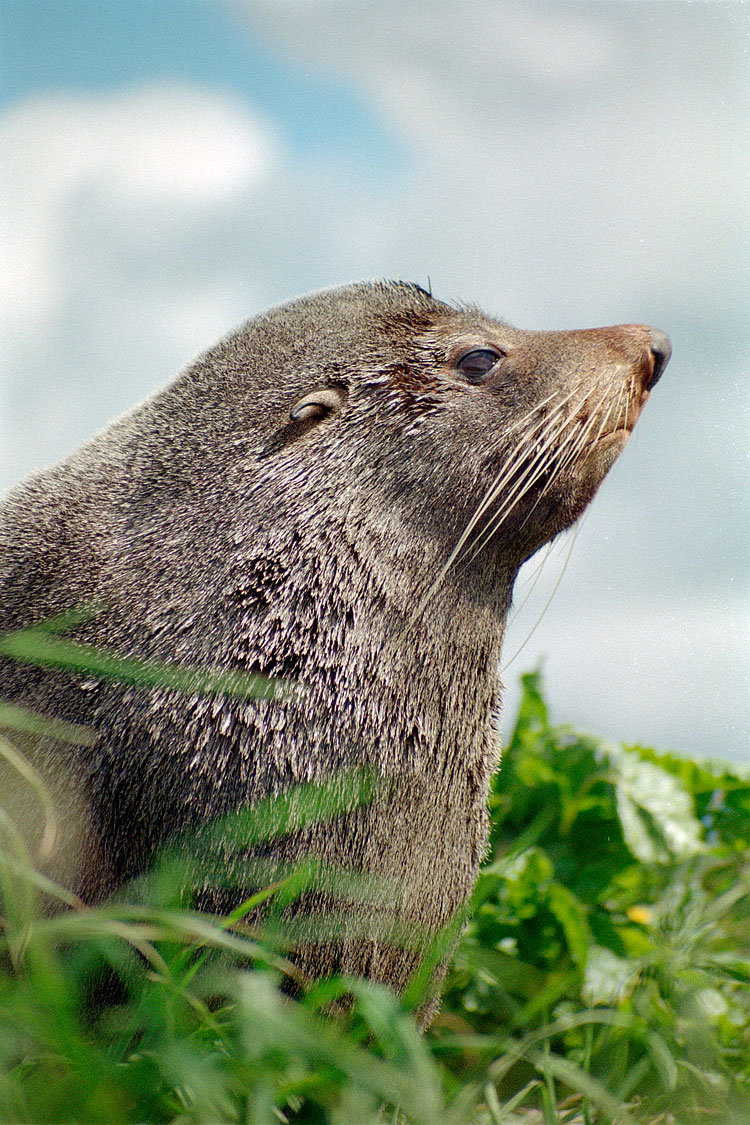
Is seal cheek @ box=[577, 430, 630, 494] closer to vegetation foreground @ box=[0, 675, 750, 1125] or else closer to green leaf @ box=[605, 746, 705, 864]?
vegetation foreground @ box=[0, 675, 750, 1125]

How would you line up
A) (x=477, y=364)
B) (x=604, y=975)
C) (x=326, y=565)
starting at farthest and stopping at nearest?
(x=604, y=975) → (x=477, y=364) → (x=326, y=565)

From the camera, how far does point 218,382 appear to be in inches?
125

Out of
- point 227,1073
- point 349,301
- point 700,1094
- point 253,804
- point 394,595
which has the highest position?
point 349,301

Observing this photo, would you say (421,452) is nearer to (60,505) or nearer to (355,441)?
(355,441)

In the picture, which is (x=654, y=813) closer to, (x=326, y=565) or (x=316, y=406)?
(x=326, y=565)

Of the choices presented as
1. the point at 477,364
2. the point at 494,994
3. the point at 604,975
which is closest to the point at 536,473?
the point at 477,364

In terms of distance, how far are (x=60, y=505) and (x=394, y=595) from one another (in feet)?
3.75

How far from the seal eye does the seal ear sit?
17.2 inches

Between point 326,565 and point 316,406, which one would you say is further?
point 316,406

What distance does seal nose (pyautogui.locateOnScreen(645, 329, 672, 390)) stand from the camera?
3236 millimetres

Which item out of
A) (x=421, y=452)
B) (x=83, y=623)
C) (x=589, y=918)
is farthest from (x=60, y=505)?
(x=589, y=918)

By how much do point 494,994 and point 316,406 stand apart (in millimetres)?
2531

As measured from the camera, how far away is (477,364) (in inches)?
125

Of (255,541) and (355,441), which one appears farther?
(355,441)
